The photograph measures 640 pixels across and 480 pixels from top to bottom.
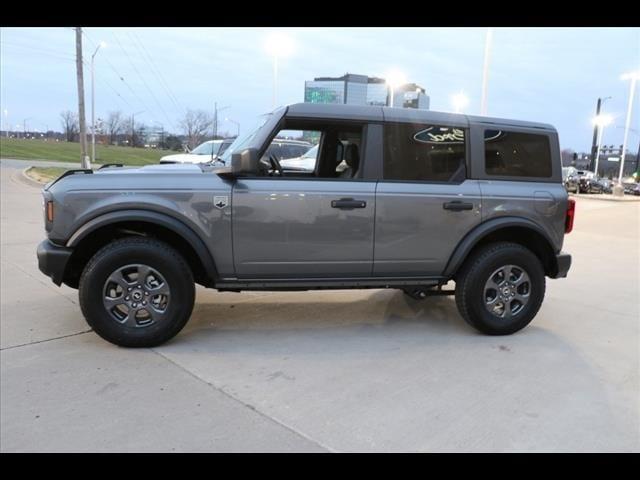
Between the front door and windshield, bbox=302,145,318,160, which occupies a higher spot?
windshield, bbox=302,145,318,160

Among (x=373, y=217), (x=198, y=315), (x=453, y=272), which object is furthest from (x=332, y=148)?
(x=198, y=315)

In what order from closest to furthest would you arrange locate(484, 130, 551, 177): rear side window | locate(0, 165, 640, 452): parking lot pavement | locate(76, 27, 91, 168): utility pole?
locate(0, 165, 640, 452): parking lot pavement < locate(484, 130, 551, 177): rear side window < locate(76, 27, 91, 168): utility pole

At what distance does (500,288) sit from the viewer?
15.0 ft

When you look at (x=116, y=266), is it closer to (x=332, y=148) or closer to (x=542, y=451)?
(x=332, y=148)

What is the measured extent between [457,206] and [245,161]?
1.81 m

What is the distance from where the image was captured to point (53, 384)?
338cm

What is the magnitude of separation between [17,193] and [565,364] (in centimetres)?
1522

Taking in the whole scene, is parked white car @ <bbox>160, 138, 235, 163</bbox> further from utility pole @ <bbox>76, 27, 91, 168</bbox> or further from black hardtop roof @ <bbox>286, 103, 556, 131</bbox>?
black hardtop roof @ <bbox>286, 103, 556, 131</bbox>

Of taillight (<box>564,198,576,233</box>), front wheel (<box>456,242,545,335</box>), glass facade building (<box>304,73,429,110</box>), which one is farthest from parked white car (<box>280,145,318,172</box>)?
glass facade building (<box>304,73,429,110</box>)

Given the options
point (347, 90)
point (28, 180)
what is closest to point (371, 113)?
point (28, 180)

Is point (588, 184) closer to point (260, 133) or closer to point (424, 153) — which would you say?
point (424, 153)

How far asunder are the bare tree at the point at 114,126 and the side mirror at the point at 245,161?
301 feet

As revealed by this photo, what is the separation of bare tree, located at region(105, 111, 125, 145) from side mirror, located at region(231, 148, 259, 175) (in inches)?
3617

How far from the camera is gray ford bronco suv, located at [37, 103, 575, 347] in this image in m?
3.93
